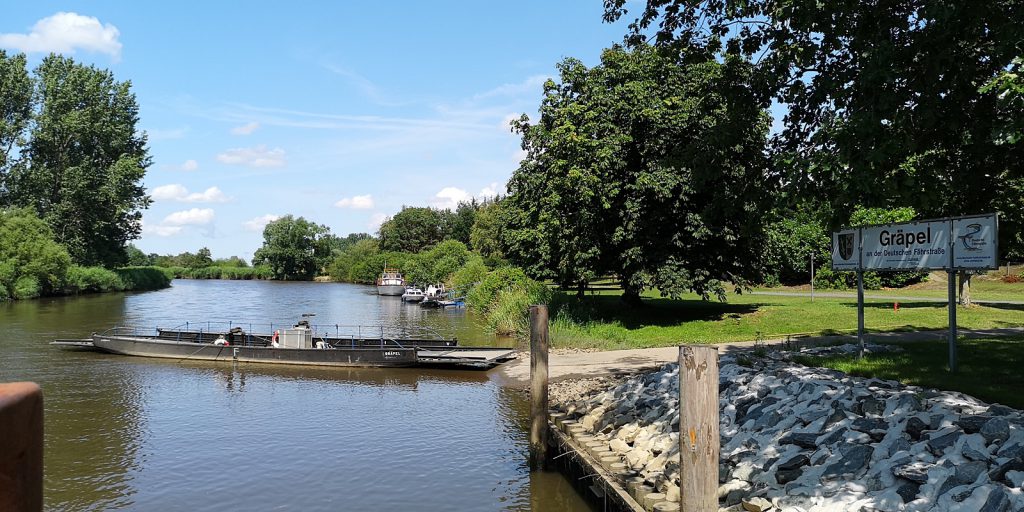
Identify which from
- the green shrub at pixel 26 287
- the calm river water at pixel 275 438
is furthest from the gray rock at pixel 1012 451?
the green shrub at pixel 26 287

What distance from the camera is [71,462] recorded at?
48.2 ft

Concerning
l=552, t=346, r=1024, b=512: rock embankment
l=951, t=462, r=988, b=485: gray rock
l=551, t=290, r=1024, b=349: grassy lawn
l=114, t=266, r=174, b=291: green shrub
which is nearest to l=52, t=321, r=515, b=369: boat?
l=551, t=290, r=1024, b=349: grassy lawn

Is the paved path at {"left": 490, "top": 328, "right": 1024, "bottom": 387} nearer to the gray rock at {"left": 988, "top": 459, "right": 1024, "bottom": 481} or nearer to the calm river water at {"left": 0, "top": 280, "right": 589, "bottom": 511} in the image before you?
the calm river water at {"left": 0, "top": 280, "right": 589, "bottom": 511}

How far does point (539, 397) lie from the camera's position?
1384 cm

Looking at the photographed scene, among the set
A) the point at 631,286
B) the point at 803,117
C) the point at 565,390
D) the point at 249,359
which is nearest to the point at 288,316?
the point at 249,359

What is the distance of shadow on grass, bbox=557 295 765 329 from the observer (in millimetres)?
29391

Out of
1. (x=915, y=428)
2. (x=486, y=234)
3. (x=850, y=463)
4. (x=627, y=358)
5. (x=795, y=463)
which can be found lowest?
(x=627, y=358)

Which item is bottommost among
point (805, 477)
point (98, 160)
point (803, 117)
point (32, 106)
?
point (805, 477)

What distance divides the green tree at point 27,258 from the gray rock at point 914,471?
217ft

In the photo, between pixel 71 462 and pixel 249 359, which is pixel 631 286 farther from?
pixel 71 462

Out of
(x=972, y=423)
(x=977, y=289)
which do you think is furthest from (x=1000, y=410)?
(x=977, y=289)

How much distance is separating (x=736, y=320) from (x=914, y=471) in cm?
1901

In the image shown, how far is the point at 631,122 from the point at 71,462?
21250mm

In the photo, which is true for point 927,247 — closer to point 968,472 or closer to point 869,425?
point 869,425
